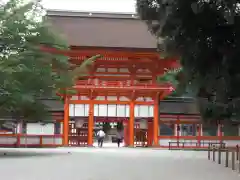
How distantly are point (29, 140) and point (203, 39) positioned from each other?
78.7ft

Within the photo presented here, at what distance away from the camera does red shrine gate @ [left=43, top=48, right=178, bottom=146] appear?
29500 millimetres

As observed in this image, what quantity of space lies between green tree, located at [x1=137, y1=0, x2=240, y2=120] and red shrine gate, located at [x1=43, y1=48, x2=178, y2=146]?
67.2 ft

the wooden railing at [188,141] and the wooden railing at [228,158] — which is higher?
the wooden railing at [228,158]

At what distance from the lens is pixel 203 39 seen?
8.01 metres

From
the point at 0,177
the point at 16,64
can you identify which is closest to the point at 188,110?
the point at 16,64

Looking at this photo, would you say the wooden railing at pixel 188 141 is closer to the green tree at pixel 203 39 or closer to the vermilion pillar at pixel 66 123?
the vermilion pillar at pixel 66 123

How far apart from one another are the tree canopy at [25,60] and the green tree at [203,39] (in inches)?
384

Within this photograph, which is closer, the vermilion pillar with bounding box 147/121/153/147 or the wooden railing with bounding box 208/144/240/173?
the wooden railing with bounding box 208/144/240/173

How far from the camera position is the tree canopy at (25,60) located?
17438mm

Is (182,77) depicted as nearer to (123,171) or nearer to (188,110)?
(123,171)

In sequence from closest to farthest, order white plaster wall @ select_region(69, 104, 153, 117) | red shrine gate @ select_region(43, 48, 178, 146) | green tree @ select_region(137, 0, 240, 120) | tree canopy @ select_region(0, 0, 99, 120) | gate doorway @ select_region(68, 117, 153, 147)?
green tree @ select_region(137, 0, 240, 120)
tree canopy @ select_region(0, 0, 99, 120)
red shrine gate @ select_region(43, 48, 178, 146)
white plaster wall @ select_region(69, 104, 153, 117)
gate doorway @ select_region(68, 117, 153, 147)

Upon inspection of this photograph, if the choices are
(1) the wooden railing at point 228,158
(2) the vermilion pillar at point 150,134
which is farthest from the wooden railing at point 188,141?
(1) the wooden railing at point 228,158

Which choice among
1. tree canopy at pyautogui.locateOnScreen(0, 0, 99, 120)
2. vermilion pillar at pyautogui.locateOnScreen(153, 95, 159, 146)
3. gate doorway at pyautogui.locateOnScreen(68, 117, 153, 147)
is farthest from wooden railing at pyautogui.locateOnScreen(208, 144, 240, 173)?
gate doorway at pyautogui.locateOnScreen(68, 117, 153, 147)

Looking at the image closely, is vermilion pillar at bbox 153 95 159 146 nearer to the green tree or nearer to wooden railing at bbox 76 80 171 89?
wooden railing at bbox 76 80 171 89
